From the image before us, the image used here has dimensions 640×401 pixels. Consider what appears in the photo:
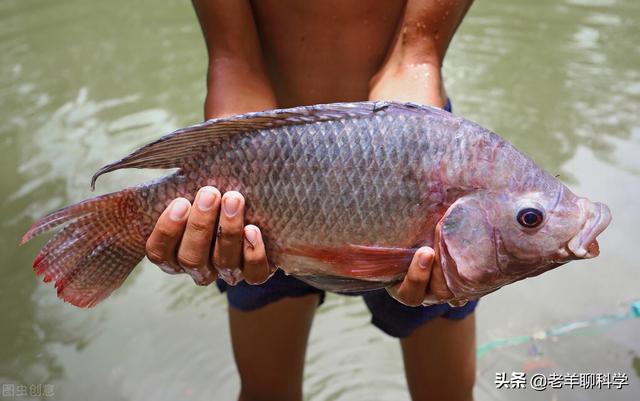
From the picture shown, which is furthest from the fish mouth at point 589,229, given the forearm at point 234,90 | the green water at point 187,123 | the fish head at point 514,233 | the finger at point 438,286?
the green water at point 187,123

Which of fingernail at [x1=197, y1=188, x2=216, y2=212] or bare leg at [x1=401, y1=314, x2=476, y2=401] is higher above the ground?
fingernail at [x1=197, y1=188, x2=216, y2=212]

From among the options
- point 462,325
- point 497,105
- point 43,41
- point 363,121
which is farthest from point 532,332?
point 43,41

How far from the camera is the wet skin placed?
1.84 m

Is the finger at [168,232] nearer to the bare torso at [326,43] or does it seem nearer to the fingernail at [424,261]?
the fingernail at [424,261]

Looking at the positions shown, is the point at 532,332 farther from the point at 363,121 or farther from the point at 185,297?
the point at 363,121

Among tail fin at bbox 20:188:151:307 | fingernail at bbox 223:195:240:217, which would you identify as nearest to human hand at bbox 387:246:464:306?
fingernail at bbox 223:195:240:217

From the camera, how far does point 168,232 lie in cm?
156

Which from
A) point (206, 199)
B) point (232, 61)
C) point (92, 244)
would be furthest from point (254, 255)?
point (232, 61)

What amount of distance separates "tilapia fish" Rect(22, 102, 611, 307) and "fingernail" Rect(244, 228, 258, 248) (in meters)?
0.03

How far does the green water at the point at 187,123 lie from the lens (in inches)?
117

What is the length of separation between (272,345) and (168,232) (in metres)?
0.84

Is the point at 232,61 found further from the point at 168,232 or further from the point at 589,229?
the point at 589,229

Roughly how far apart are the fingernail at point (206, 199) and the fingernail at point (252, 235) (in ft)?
0.34

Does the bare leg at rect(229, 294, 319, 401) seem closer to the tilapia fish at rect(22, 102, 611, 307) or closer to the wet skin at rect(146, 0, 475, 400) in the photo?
the wet skin at rect(146, 0, 475, 400)
